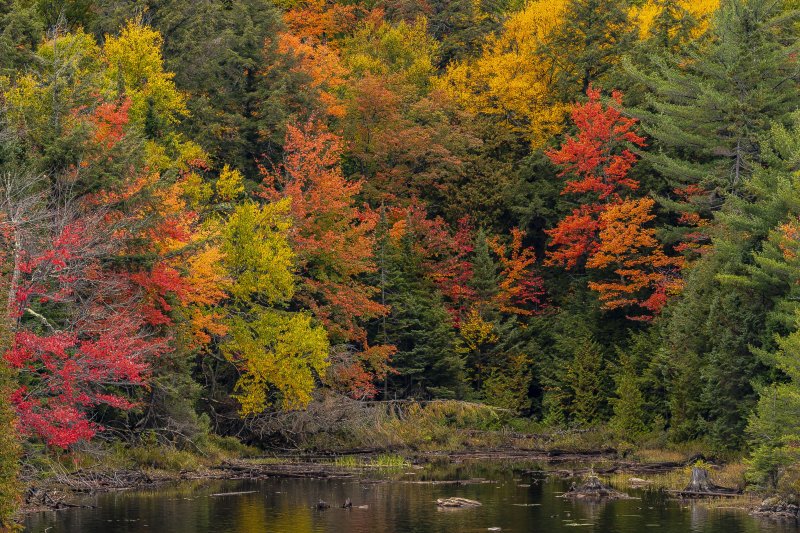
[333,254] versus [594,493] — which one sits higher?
[333,254]

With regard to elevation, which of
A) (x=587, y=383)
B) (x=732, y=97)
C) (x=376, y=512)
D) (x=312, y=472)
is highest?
(x=732, y=97)

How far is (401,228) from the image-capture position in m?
66.7

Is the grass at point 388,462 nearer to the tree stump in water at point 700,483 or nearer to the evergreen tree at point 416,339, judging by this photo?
the evergreen tree at point 416,339

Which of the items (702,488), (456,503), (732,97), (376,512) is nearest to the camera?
(376,512)

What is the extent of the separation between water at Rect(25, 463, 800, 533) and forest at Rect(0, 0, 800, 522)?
9.91 ft

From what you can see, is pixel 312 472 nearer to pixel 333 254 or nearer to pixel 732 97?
pixel 333 254

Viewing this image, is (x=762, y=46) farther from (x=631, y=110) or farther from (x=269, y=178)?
(x=269, y=178)

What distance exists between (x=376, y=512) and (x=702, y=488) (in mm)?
12281

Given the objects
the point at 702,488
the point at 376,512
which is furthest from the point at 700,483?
the point at 376,512

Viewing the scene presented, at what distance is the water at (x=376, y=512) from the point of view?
113 feet

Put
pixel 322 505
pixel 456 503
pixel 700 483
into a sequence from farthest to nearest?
1. pixel 700 483
2. pixel 456 503
3. pixel 322 505

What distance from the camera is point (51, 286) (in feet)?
135

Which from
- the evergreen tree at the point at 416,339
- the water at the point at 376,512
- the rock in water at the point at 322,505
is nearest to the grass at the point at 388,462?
the water at the point at 376,512

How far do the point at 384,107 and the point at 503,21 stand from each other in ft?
48.7
